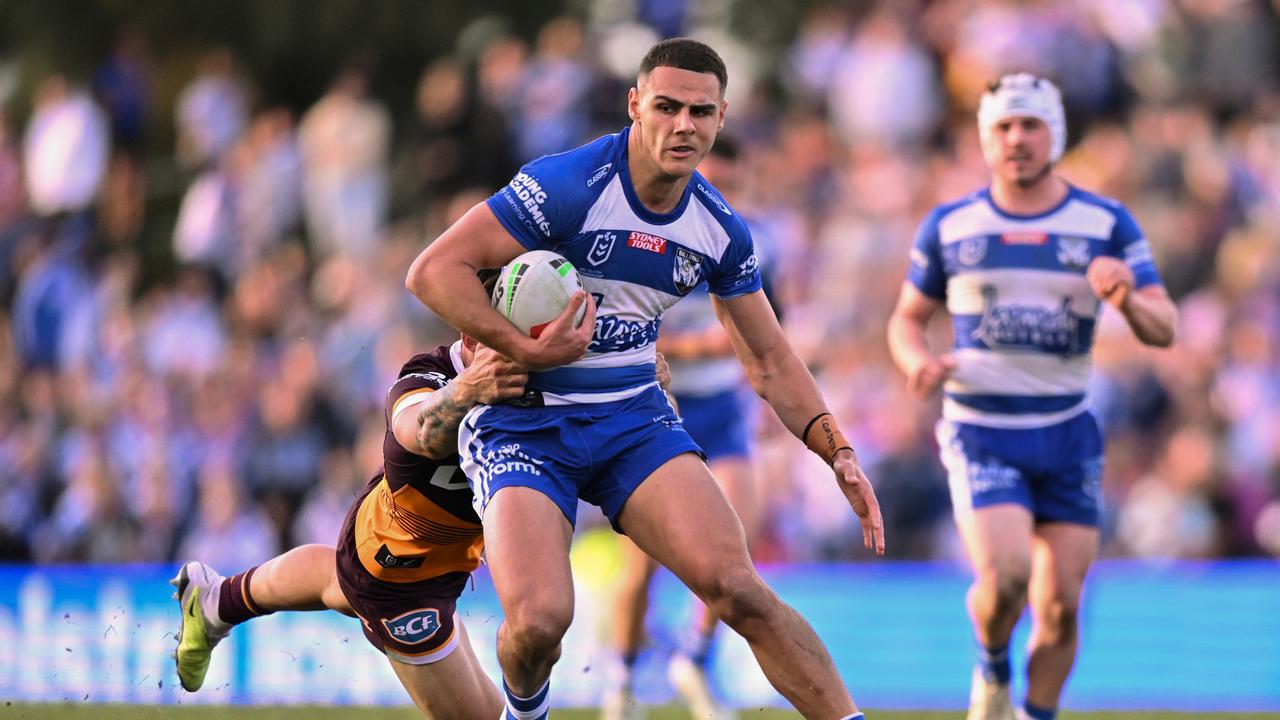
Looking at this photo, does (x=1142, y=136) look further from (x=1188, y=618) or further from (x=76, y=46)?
(x=76, y=46)

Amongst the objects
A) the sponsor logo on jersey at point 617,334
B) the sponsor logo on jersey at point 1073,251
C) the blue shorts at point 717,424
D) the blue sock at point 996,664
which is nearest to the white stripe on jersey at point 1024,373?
the sponsor logo on jersey at point 1073,251

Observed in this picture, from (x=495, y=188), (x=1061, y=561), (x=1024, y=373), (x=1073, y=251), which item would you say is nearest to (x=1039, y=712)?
(x=1061, y=561)

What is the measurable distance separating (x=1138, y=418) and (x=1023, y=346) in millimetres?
6458

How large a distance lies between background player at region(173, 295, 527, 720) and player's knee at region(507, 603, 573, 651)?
0.88 meters

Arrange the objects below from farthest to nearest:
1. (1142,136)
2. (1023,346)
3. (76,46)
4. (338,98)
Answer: (76,46)
(338,98)
(1142,136)
(1023,346)

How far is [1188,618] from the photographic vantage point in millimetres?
12492

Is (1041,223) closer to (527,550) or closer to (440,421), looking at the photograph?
(440,421)

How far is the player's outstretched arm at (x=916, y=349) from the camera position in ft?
29.3

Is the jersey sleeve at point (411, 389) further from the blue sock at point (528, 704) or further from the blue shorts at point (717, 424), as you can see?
the blue shorts at point (717, 424)

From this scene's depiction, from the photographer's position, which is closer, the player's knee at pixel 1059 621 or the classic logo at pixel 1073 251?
the player's knee at pixel 1059 621

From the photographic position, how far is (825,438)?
7316 millimetres

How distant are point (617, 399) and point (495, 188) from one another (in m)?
10.8

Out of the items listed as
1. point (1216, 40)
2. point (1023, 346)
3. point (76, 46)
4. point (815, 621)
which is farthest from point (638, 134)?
point (76, 46)

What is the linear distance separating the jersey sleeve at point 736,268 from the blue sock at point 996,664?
2.63 m
